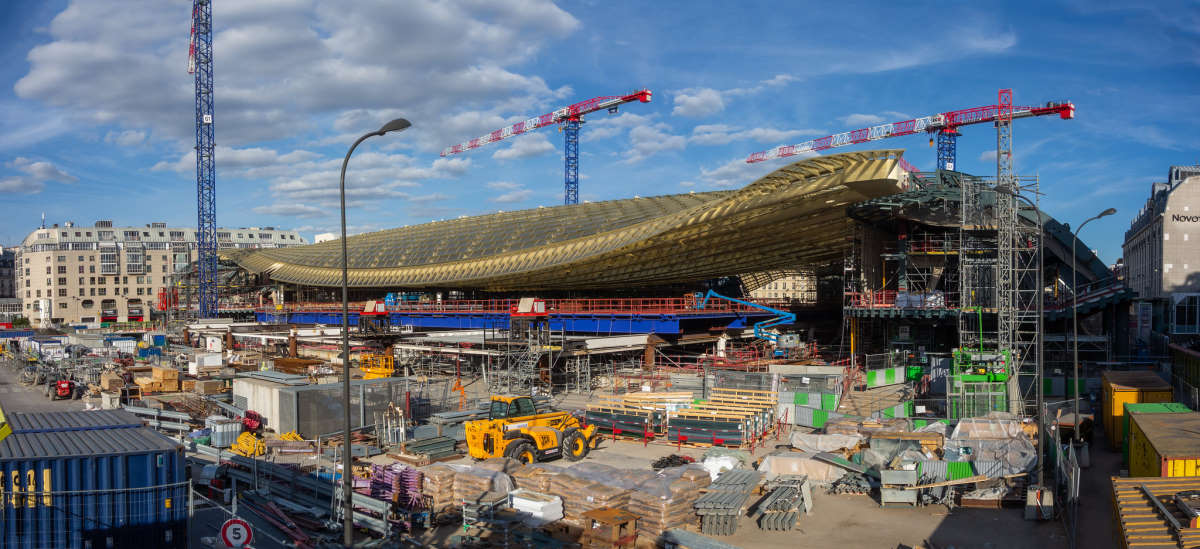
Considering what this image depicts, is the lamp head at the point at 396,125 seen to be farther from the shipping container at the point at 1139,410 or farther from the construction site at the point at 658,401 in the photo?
the shipping container at the point at 1139,410

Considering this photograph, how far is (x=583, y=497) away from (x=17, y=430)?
971cm

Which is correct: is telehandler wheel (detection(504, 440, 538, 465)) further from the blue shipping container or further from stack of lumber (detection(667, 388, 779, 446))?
the blue shipping container

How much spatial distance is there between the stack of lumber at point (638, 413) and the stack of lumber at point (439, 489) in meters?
8.97

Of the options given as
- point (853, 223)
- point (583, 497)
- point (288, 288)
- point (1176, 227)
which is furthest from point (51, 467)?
point (1176, 227)

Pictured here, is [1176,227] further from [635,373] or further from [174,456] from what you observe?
[174,456]

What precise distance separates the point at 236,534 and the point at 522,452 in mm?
10113

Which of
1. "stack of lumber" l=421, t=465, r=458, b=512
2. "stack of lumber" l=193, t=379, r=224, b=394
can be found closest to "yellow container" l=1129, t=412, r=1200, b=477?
"stack of lumber" l=421, t=465, r=458, b=512

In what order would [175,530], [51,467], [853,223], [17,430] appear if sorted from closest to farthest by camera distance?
1. [51,467]
2. [175,530]
3. [17,430]
4. [853,223]

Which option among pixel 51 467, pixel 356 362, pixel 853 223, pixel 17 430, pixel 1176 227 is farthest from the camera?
pixel 1176 227

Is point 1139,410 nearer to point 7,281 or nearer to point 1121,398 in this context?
point 1121,398

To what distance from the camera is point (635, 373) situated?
118ft

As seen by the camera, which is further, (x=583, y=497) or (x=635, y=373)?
(x=635, y=373)

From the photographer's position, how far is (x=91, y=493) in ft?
37.6

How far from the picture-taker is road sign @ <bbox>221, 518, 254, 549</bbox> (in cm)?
1039
